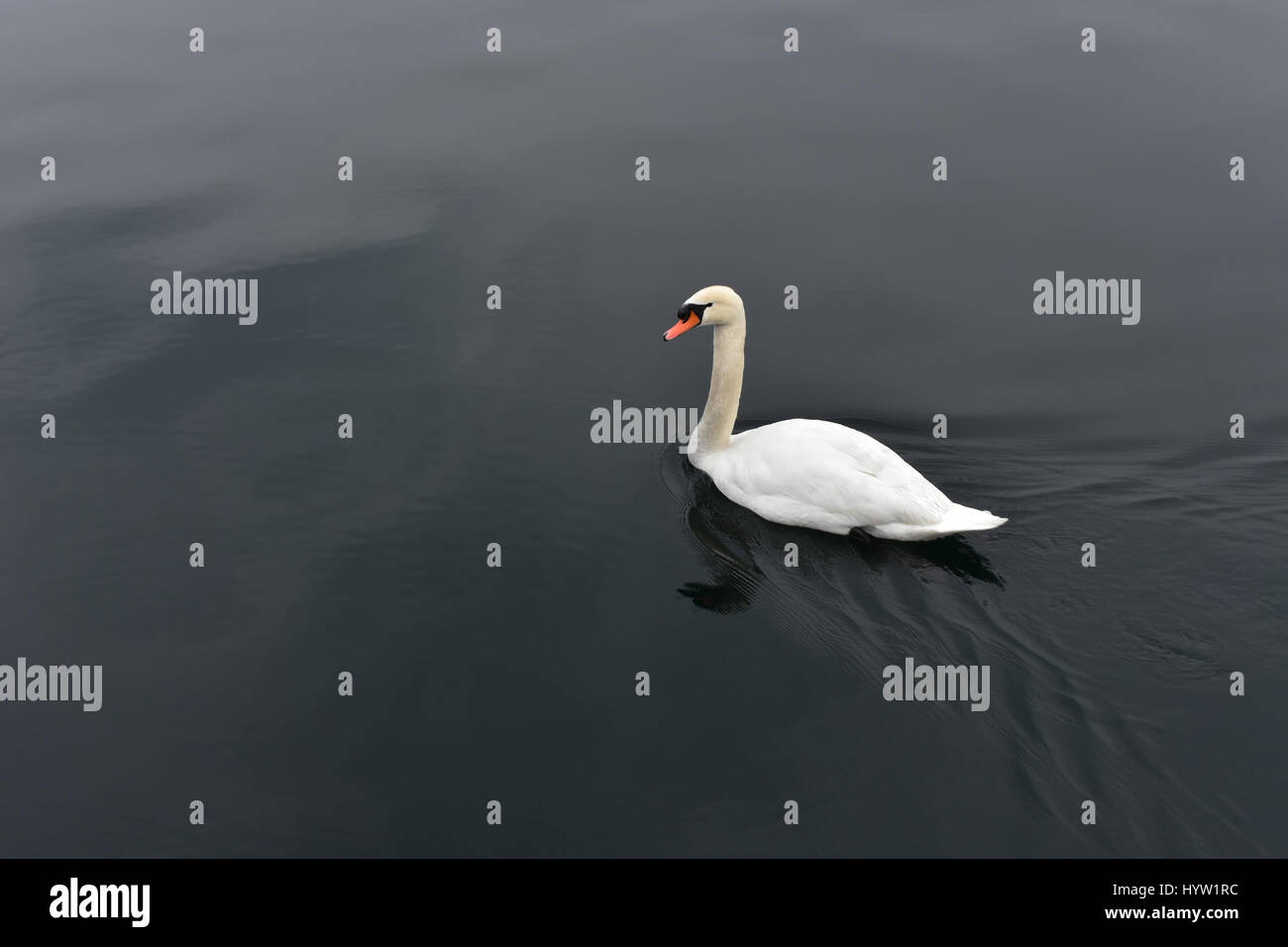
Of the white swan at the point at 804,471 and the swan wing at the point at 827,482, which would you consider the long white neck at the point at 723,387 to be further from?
the swan wing at the point at 827,482

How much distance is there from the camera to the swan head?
1523cm

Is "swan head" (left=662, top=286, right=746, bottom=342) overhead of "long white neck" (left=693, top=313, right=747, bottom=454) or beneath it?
overhead

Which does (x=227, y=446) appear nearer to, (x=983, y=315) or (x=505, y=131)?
(x=505, y=131)

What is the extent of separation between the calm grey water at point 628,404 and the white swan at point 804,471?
0.35 meters

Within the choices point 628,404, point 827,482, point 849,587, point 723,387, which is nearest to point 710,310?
point 723,387

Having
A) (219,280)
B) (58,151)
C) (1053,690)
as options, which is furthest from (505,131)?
(1053,690)

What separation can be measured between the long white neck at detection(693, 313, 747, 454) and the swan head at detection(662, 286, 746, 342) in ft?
0.37

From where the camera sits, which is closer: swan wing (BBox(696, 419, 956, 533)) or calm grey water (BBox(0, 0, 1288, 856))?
calm grey water (BBox(0, 0, 1288, 856))

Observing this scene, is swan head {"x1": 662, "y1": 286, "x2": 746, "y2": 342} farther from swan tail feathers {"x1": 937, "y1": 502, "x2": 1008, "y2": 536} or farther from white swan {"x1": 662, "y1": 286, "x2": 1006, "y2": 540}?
swan tail feathers {"x1": 937, "y1": 502, "x2": 1008, "y2": 536}

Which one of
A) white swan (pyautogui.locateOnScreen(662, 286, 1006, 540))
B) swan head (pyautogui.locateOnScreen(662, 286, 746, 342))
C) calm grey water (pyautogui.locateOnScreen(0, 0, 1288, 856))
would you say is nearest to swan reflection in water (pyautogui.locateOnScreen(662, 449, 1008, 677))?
calm grey water (pyautogui.locateOnScreen(0, 0, 1288, 856))

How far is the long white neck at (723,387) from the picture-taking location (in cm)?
1544

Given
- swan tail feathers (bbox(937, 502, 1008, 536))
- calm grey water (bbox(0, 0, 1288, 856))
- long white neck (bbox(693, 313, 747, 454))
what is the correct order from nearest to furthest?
1. calm grey water (bbox(0, 0, 1288, 856))
2. swan tail feathers (bbox(937, 502, 1008, 536))
3. long white neck (bbox(693, 313, 747, 454))

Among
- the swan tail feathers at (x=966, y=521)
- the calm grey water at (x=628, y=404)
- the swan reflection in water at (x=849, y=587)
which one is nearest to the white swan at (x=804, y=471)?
the swan tail feathers at (x=966, y=521)
